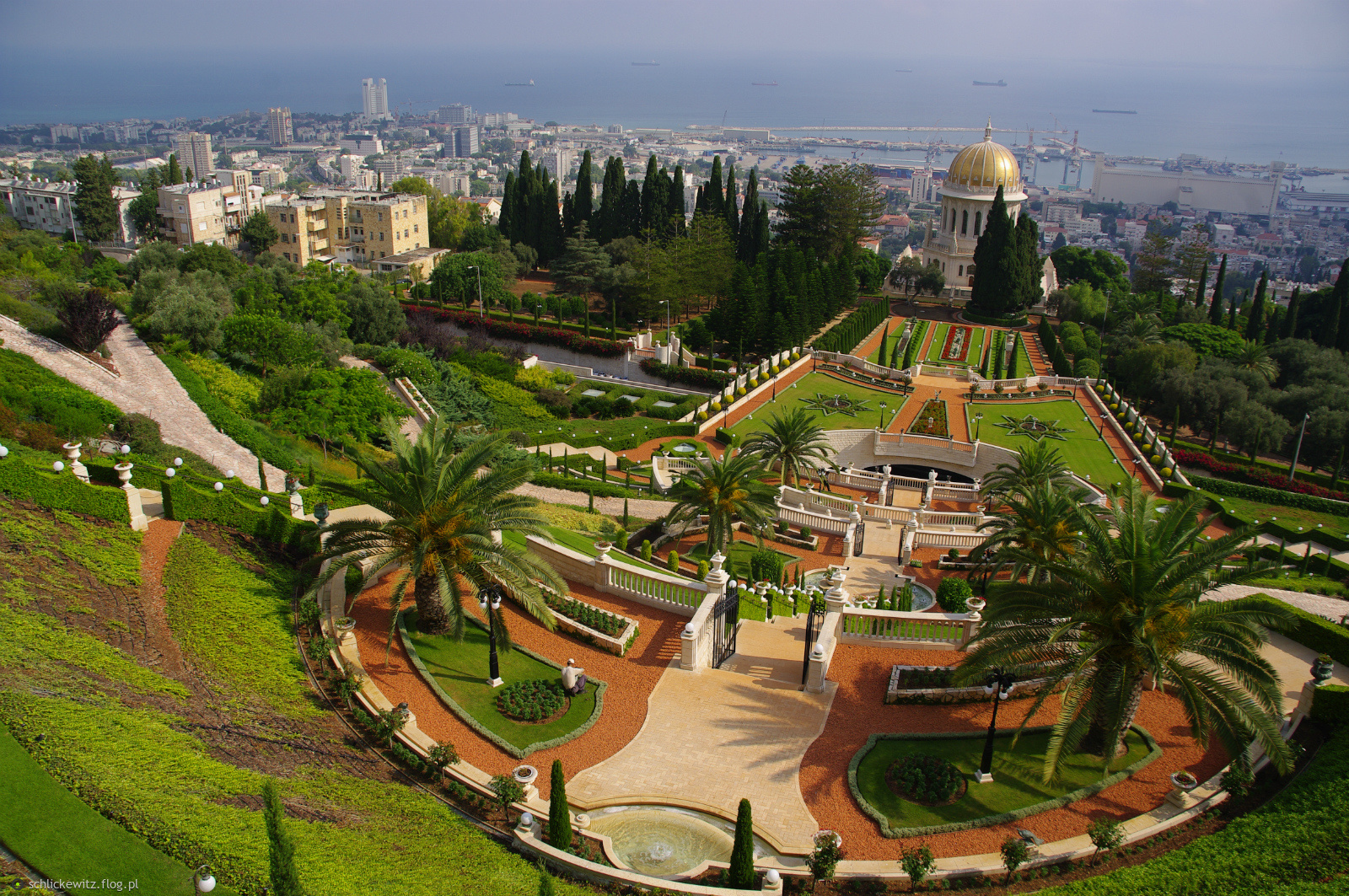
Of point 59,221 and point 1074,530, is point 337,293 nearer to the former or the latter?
point 1074,530

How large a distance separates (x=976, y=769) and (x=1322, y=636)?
33.0 feet

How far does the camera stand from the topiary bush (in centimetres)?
2533

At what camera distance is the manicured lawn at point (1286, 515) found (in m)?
39.6

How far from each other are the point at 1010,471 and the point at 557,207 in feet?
190

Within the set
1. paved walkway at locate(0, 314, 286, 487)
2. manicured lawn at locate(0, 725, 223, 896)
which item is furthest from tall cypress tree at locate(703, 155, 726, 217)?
manicured lawn at locate(0, 725, 223, 896)

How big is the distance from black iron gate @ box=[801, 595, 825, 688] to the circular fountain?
4803 millimetres

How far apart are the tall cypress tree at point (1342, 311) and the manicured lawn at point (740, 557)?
188 ft

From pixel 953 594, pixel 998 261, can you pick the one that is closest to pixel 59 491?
pixel 953 594

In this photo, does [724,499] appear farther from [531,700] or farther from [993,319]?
[993,319]

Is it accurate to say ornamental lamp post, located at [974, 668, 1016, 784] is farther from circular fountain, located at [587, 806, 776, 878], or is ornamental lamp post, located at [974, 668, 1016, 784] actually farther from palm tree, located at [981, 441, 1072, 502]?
palm tree, located at [981, 441, 1072, 502]

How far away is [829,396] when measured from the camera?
53781 millimetres

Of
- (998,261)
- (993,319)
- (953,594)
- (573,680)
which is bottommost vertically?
(953,594)

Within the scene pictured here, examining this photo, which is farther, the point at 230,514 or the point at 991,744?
the point at 230,514

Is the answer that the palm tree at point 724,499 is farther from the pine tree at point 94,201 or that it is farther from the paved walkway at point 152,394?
the pine tree at point 94,201
